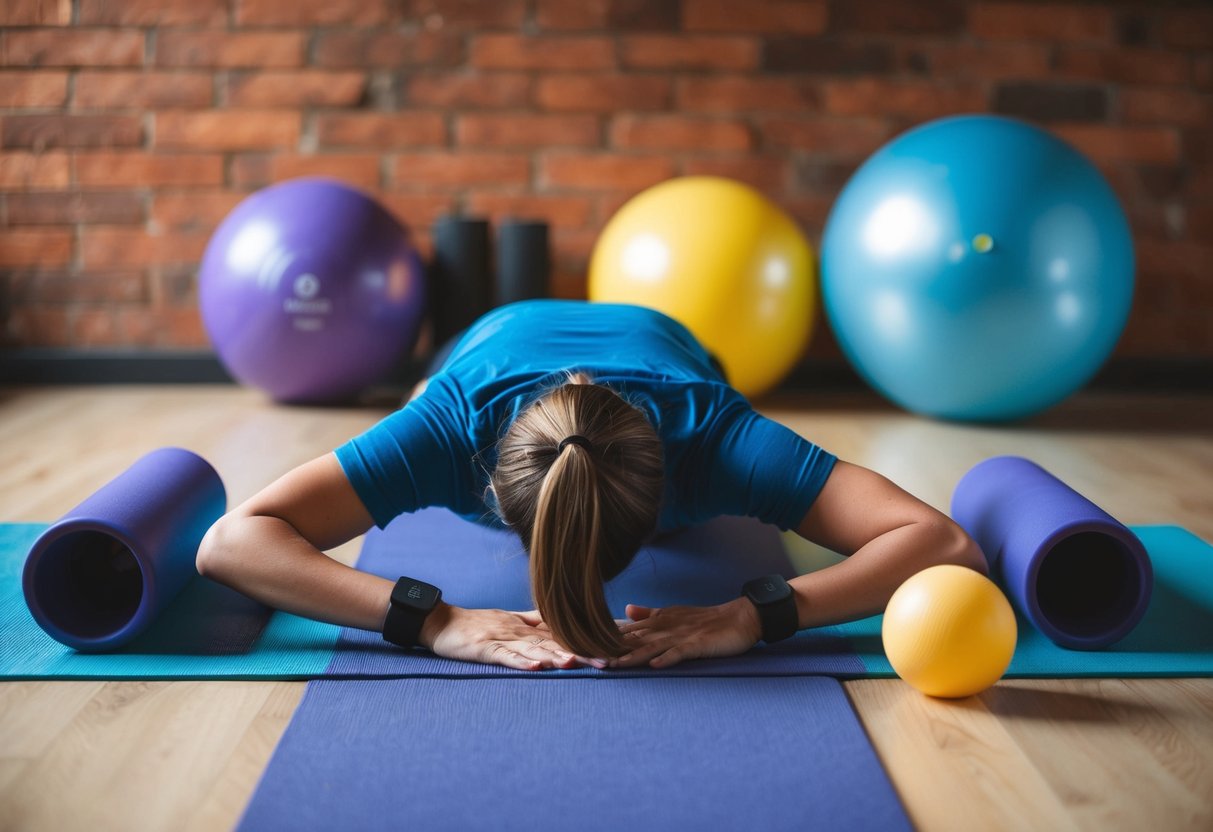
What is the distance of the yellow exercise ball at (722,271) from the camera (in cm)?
342

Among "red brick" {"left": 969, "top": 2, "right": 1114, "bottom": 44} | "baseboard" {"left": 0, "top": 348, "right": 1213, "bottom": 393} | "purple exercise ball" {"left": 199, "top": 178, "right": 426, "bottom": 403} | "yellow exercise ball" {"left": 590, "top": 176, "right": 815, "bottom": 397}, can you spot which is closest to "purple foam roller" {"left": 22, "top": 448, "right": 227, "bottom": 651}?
"purple exercise ball" {"left": 199, "top": 178, "right": 426, "bottom": 403}

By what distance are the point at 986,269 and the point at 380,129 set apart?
2067mm

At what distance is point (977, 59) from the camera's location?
12.8 feet

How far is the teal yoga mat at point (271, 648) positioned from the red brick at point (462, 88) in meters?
2.35

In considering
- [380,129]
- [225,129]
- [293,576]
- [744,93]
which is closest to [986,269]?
[744,93]

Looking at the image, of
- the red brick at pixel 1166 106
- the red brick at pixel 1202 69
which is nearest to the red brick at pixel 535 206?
the red brick at pixel 1166 106

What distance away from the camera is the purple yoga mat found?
1670mm

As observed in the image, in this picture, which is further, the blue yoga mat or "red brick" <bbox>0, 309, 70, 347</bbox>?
"red brick" <bbox>0, 309, 70, 347</bbox>

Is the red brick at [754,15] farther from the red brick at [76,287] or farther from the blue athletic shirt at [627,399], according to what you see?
the blue athletic shirt at [627,399]

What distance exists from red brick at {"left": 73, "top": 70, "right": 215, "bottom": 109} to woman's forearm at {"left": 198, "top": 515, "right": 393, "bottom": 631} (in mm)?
2620

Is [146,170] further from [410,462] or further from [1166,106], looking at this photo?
[1166,106]

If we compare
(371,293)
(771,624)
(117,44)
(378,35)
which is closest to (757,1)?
(378,35)

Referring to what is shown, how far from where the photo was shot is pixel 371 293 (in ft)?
11.3

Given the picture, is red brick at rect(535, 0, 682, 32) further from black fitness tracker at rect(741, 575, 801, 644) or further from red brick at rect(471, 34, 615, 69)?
black fitness tracker at rect(741, 575, 801, 644)
